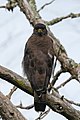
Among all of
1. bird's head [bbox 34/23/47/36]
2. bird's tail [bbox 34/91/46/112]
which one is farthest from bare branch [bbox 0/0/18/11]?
bird's tail [bbox 34/91/46/112]

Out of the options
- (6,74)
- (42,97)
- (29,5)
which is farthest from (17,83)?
(29,5)

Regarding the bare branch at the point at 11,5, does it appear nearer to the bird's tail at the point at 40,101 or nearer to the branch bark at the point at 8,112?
the bird's tail at the point at 40,101

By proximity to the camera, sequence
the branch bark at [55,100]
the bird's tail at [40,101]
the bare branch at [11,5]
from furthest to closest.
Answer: the bare branch at [11,5] → the bird's tail at [40,101] → the branch bark at [55,100]

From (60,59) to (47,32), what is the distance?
30 cm

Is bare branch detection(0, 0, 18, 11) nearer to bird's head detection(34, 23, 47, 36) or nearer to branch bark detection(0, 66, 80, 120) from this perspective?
bird's head detection(34, 23, 47, 36)

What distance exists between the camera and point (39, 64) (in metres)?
2.49

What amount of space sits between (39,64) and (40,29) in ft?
1.00

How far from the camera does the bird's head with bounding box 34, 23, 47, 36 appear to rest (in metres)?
2.71

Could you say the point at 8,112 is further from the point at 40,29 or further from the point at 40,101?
the point at 40,29

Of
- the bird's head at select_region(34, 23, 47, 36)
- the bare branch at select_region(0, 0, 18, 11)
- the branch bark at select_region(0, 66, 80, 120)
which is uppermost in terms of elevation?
the bare branch at select_region(0, 0, 18, 11)

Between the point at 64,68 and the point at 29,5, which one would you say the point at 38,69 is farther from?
the point at 29,5

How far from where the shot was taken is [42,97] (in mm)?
2400

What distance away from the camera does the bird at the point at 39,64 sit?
2408 mm

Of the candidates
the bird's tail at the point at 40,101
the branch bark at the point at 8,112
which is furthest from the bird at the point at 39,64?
the branch bark at the point at 8,112
